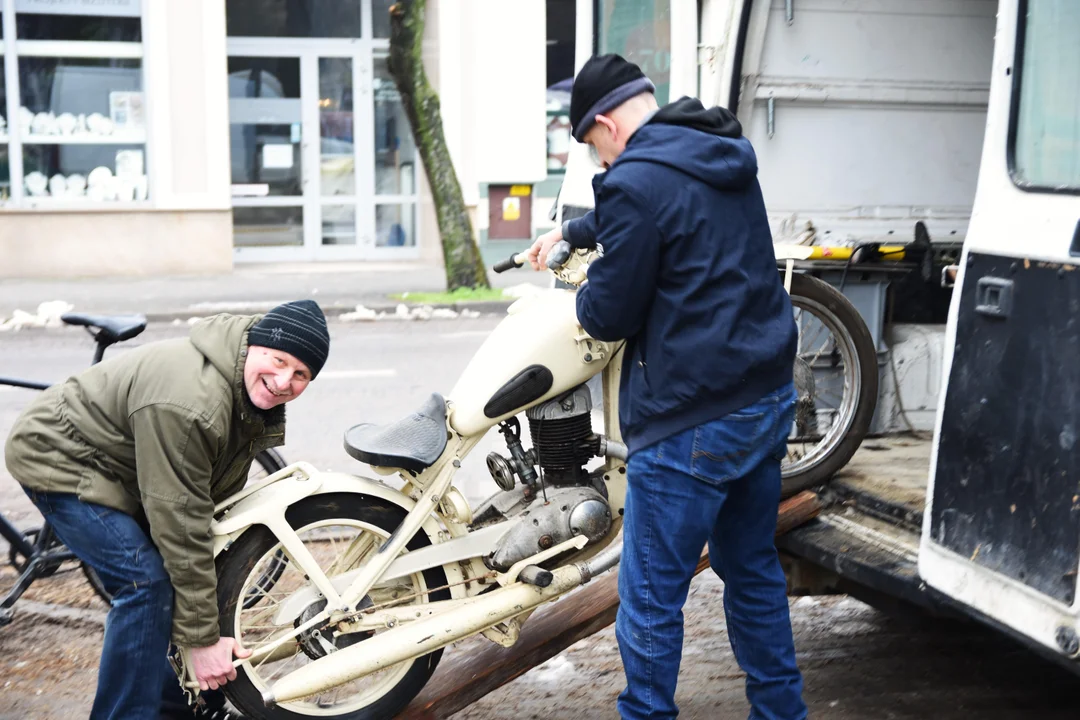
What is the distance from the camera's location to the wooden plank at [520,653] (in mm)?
3699

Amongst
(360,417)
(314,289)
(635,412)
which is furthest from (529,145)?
(635,412)

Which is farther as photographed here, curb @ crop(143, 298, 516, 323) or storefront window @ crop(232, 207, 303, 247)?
storefront window @ crop(232, 207, 303, 247)

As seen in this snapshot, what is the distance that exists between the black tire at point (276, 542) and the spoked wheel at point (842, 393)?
134 cm

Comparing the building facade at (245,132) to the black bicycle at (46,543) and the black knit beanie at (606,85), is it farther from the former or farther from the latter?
the black knit beanie at (606,85)

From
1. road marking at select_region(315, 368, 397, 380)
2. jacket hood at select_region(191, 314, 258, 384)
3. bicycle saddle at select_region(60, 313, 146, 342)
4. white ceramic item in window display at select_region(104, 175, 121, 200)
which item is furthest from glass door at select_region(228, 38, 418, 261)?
jacket hood at select_region(191, 314, 258, 384)

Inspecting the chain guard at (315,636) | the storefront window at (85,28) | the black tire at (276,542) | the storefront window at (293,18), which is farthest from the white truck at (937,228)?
the storefront window at (293,18)

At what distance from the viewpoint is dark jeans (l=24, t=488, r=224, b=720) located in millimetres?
3287

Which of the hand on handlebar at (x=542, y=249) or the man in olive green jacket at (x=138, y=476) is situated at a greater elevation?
the hand on handlebar at (x=542, y=249)

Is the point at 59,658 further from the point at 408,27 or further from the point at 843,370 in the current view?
the point at 408,27

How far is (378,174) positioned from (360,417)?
1009cm

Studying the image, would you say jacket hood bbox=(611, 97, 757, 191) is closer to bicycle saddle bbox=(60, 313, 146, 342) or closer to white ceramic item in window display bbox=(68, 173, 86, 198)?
bicycle saddle bbox=(60, 313, 146, 342)

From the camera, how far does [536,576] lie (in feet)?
11.9

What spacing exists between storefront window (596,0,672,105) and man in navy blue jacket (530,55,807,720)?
1.75 meters

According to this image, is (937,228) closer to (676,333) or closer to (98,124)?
(676,333)
